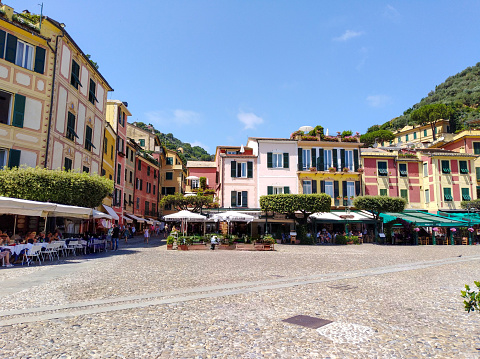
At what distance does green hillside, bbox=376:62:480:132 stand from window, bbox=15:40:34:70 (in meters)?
71.8

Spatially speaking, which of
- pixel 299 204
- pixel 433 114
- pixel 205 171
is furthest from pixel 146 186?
pixel 433 114

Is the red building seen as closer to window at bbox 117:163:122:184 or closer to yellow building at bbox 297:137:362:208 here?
window at bbox 117:163:122:184

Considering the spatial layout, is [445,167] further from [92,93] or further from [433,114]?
[433,114]

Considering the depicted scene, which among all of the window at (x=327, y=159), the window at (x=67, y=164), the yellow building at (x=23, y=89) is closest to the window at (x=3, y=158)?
the yellow building at (x=23, y=89)

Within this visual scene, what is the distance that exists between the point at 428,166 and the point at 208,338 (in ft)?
133

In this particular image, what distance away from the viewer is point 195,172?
4862 centimetres

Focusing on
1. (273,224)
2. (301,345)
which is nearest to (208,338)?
(301,345)

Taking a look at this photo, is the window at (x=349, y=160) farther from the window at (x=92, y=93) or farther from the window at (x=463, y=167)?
the window at (x=92, y=93)

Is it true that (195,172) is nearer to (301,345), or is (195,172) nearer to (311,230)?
(311,230)

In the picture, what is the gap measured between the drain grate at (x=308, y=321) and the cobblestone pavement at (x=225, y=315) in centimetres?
15

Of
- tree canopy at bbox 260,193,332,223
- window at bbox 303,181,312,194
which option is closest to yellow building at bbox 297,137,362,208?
window at bbox 303,181,312,194

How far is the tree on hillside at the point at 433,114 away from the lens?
76312 mm

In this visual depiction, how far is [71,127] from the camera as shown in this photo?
23484 millimetres

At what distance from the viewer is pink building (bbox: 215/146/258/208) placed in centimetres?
3662
